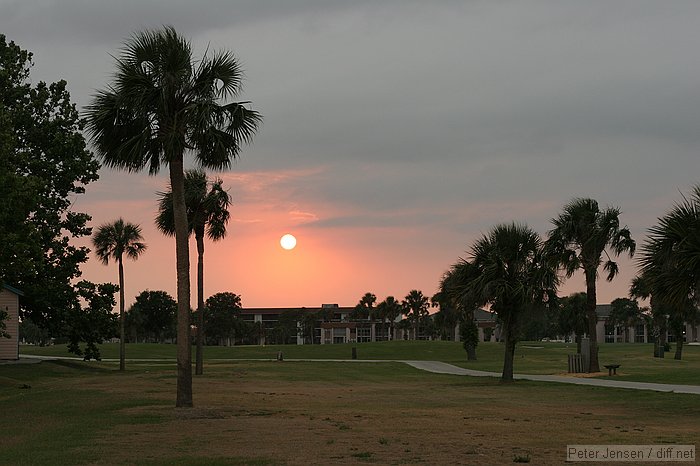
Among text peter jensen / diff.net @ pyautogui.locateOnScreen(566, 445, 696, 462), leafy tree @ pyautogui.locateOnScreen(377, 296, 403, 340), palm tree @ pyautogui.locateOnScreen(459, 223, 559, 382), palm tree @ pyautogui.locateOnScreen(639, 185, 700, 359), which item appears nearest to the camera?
text peter jensen / diff.net @ pyautogui.locateOnScreen(566, 445, 696, 462)

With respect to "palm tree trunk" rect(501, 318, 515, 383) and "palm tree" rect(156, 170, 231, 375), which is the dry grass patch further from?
"palm tree" rect(156, 170, 231, 375)

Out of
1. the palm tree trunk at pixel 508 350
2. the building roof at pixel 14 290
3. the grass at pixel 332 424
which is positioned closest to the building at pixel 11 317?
the building roof at pixel 14 290

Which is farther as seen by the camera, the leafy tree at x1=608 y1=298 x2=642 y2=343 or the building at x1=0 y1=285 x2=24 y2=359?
the leafy tree at x1=608 y1=298 x2=642 y2=343

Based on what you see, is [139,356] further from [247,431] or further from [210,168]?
[247,431]

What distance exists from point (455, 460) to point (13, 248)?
75.3 feet

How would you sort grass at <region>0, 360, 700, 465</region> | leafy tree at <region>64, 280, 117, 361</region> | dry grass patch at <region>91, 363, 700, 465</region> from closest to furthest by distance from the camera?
grass at <region>0, 360, 700, 465</region>, dry grass patch at <region>91, 363, 700, 465</region>, leafy tree at <region>64, 280, 117, 361</region>

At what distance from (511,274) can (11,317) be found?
Result: 34.6 meters

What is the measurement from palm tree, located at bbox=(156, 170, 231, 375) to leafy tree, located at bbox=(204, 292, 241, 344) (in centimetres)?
13309

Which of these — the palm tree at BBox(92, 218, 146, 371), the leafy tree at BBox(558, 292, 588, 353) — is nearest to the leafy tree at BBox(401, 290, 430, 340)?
the leafy tree at BBox(558, 292, 588, 353)

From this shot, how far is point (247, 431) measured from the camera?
20.1m

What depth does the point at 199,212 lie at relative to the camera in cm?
5075

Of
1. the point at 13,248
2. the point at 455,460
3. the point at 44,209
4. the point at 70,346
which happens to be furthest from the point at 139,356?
the point at 455,460

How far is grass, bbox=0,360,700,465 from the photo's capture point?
16.0 meters

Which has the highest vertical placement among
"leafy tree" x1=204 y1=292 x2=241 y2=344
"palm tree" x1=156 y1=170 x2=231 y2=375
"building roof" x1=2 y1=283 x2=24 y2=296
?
"palm tree" x1=156 y1=170 x2=231 y2=375
